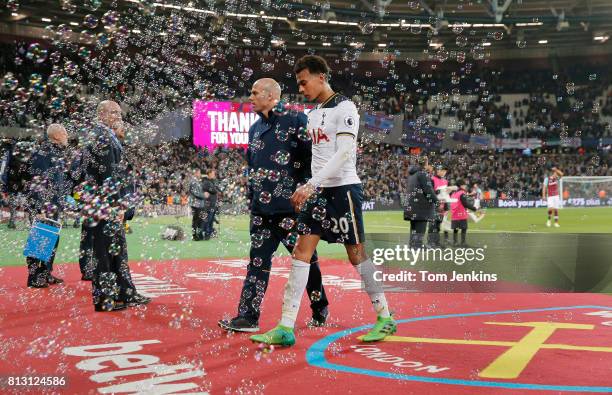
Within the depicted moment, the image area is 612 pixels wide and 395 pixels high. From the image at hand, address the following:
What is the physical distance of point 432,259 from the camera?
1024 centimetres

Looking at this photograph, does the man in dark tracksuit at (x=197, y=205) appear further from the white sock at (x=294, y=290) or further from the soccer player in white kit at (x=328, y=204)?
the white sock at (x=294, y=290)

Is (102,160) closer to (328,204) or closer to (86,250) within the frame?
(86,250)

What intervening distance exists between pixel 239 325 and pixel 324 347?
3.02 feet

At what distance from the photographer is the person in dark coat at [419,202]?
1077 cm

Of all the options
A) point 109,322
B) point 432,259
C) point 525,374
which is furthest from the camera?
point 432,259

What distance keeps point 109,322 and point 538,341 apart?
3.79 metres

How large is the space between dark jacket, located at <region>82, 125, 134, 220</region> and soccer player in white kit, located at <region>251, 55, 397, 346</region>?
2380 mm

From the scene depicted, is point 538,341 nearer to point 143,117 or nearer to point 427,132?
point 143,117

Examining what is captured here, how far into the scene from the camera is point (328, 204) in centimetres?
468

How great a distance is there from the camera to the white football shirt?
4.57m

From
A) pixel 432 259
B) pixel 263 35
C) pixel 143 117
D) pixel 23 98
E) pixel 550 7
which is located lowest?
pixel 432 259

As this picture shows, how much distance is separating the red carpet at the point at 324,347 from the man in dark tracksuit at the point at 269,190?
0.34 meters

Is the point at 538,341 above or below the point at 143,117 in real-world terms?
below

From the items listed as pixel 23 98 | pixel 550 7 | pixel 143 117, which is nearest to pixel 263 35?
pixel 143 117
